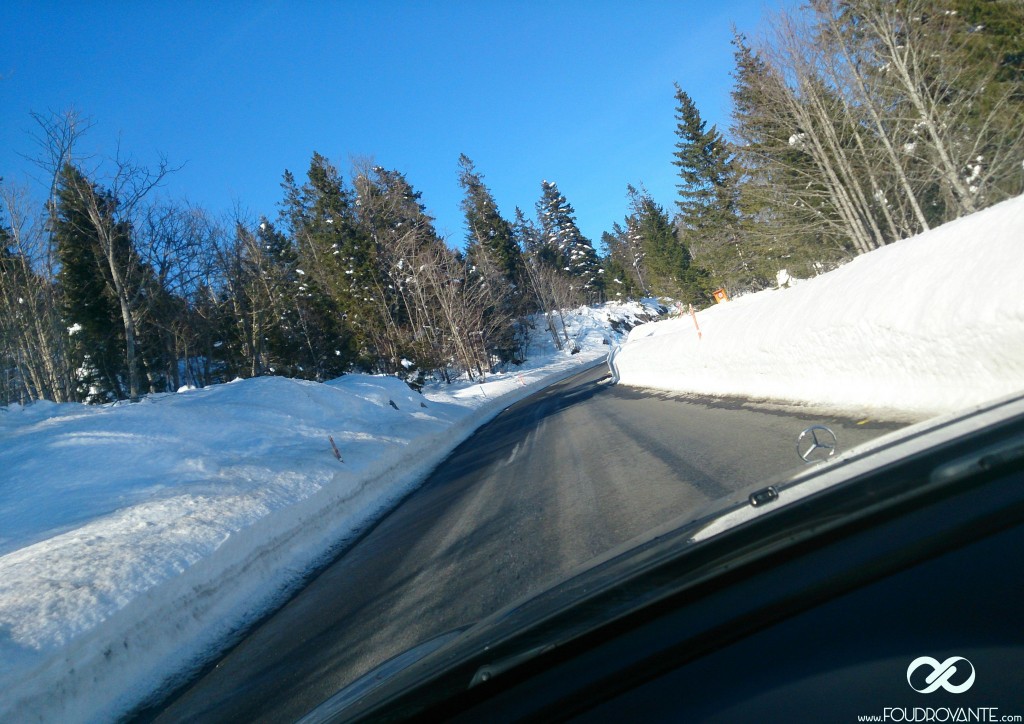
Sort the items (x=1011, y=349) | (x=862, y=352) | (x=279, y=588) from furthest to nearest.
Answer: (x=862, y=352) → (x=279, y=588) → (x=1011, y=349)

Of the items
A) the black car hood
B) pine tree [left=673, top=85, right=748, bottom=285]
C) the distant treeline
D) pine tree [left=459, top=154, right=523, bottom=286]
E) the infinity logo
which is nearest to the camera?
the infinity logo

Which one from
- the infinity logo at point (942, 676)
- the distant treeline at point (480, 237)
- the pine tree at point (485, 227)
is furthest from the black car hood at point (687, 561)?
the pine tree at point (485, 227)

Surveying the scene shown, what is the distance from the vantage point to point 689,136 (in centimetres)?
4581

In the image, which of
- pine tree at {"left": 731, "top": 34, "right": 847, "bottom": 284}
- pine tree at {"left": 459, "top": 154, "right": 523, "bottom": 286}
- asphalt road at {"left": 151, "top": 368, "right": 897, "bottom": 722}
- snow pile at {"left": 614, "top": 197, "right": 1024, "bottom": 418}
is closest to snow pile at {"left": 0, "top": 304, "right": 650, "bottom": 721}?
asphalt road at {"left": 151, "top": 368, "right": 897, "bottom": 722}

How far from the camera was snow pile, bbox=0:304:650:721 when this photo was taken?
5766mm

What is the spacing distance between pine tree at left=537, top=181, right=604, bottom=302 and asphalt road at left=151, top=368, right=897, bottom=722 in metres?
77.7

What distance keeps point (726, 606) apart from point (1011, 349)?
5.74 metres

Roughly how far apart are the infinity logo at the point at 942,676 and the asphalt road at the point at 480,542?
3.38 metres

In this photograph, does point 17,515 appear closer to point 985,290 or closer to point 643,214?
point 985,290

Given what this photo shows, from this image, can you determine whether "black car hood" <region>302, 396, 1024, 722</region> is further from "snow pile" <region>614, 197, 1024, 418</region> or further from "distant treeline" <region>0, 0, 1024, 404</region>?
"distant treeline" <region>0, 0, 1024, 404</region>

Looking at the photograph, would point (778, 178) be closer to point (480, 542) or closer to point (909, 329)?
point (909, 329)

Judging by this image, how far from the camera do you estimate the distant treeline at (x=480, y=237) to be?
67.2 ft

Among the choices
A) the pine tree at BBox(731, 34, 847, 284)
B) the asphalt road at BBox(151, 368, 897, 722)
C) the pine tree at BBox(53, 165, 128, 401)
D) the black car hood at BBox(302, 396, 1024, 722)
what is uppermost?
the pine tree at BBox(53, 165, 128, 401)

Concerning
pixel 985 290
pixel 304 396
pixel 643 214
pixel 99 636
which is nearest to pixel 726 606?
pixel 985 290
